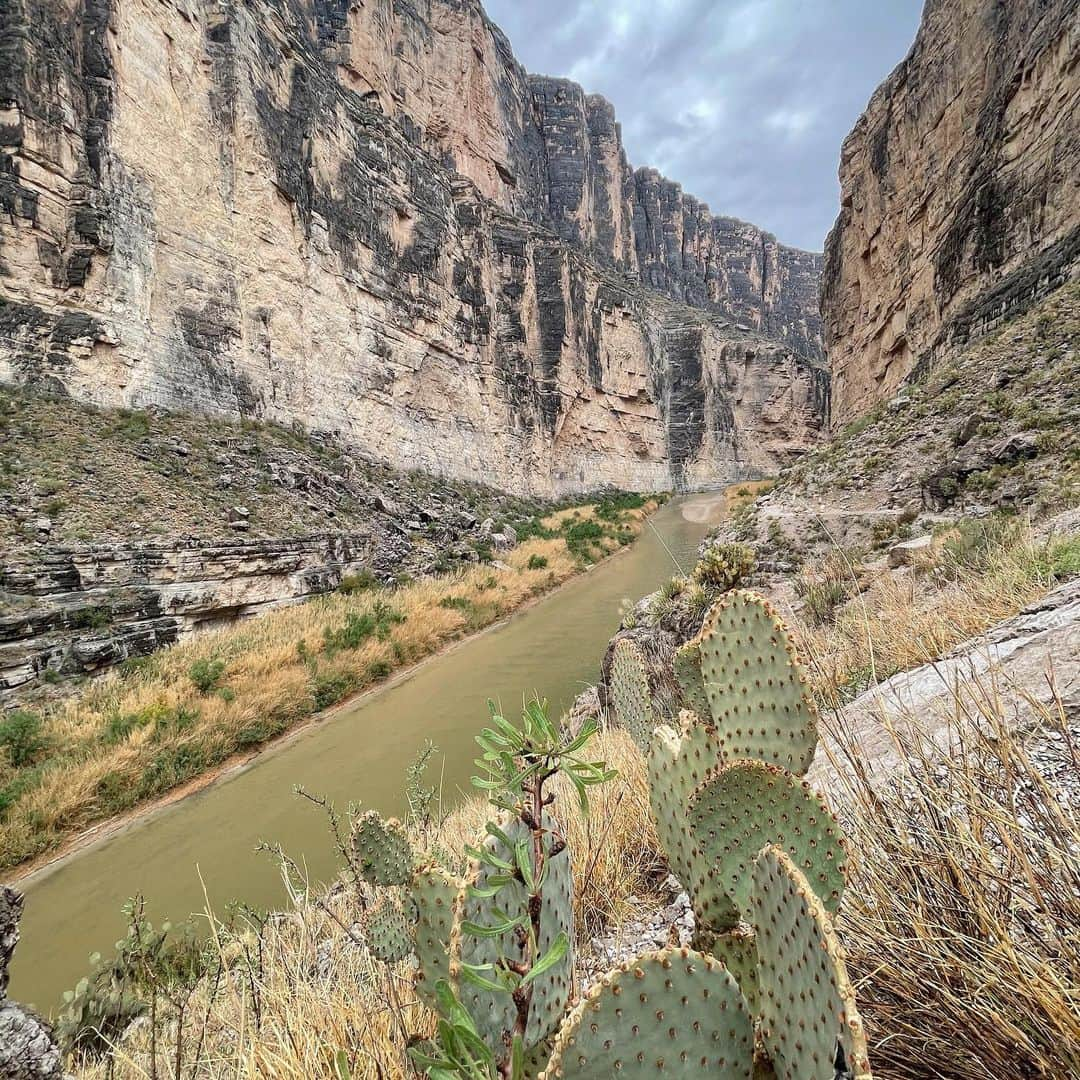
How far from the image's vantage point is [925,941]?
1.08 metres

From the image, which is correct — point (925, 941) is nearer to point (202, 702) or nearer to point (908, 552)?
point (908, 552)

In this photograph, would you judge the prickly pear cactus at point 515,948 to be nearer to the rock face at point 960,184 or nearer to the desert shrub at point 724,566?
the desert shrub at point 724,566

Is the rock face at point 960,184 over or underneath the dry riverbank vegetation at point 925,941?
over

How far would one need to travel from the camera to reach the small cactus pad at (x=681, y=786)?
4.53ft

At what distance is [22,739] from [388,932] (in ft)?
23.1

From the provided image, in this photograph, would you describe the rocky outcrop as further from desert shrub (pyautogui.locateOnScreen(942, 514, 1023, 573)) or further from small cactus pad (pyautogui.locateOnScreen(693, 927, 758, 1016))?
desert shrub (pyautogui.locateOnScreen(942, 514, 1023, 573))

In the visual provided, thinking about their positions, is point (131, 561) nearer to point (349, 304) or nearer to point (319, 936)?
point (319, 936)

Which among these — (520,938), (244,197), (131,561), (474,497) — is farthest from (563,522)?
(520,938)

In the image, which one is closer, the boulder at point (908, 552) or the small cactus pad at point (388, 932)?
the small cactus pad at point (388, 932)

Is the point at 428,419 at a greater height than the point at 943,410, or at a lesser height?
greater

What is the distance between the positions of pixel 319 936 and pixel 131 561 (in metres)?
9.28

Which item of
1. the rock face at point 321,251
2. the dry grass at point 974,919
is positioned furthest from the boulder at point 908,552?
the rock face at point 321,251

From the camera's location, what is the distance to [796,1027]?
81 centimetres

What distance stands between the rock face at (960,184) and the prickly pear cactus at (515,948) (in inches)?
607
